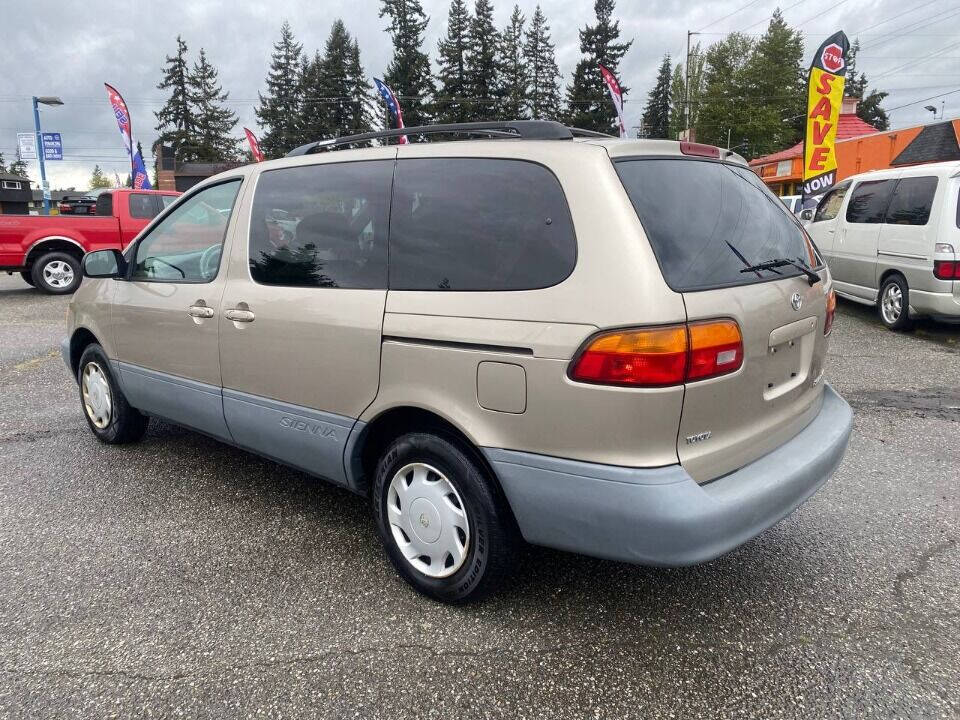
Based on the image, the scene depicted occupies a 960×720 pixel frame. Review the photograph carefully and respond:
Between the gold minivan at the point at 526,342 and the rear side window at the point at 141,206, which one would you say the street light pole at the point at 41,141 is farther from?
the gold minivan at the point at 526,342

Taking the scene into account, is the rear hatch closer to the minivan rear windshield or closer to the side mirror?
the minivan rear windshield

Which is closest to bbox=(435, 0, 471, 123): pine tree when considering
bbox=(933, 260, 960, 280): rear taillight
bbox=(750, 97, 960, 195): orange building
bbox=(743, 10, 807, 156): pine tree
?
bbox=(743, 10, 807, 156): pine tree

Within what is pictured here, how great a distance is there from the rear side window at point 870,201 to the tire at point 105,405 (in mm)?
8419

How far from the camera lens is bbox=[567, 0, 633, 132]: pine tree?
2151 inches

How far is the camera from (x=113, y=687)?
2.27 metres

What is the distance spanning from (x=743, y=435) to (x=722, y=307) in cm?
47

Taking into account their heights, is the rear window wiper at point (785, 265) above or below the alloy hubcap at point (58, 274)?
above

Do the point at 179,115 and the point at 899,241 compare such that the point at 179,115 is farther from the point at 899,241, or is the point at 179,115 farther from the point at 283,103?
the point at 899,241

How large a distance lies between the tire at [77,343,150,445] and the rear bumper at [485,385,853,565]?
3.01 meters

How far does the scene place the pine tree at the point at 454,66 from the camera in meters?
54.0

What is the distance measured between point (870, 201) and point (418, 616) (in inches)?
336

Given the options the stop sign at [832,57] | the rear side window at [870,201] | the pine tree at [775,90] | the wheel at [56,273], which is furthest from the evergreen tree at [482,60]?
the rear side window at [870,201]

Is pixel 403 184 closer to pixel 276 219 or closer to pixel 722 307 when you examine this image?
pixel 276 219

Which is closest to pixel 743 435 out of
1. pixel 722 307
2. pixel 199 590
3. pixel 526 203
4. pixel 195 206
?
pixel 722 307
